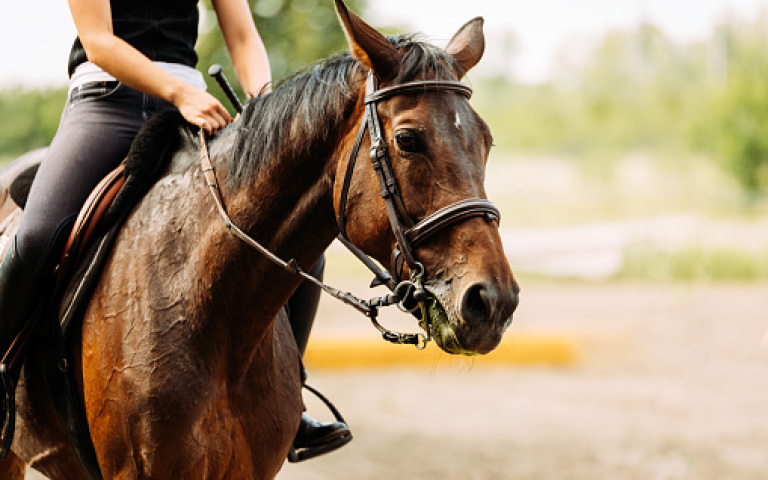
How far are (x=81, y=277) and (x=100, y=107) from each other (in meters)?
0.61

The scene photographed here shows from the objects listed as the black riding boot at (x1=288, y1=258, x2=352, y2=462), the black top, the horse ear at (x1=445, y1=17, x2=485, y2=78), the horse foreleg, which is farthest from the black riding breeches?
the horse foreleg

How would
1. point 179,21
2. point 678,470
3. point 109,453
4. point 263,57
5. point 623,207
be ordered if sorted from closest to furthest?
point 109,453
point 179,21
point 263,57
point 678,470
point 623,207

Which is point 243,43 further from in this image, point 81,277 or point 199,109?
point 81,277

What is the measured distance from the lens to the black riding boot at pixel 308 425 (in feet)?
11.1

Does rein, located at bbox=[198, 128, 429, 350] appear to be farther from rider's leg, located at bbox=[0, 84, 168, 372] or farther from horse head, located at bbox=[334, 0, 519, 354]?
rider's leg, located at bbox=[0, 84, 168, 372]

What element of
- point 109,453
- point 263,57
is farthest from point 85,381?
point 263,57

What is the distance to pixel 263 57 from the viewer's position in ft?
10.9

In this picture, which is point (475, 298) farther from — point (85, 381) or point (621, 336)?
point (621, 336)

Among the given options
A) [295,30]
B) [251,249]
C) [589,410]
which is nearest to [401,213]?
[251,249]

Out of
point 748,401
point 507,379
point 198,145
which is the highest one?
point 198,145

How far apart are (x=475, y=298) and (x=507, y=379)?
771cm

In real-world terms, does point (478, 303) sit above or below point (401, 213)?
below

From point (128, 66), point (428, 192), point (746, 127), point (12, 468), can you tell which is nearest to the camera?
point (428, 192)

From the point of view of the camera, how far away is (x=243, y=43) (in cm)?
333
